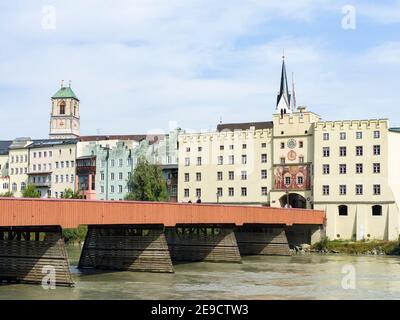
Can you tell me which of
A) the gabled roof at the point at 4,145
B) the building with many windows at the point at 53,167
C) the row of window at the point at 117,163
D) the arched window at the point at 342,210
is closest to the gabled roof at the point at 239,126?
the row of window at the point at 117,163

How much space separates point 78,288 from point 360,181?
1940 inches

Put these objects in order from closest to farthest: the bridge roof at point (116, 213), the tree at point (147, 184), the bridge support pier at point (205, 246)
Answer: the bridge roof at point (116, 213) < the bridge support pier at point (205, 246) < the tree at point (147, 184)

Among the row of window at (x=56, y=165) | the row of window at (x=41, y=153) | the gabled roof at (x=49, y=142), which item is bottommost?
the row of window at (x=56, y=165)

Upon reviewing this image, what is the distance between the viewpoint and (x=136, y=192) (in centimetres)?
9625

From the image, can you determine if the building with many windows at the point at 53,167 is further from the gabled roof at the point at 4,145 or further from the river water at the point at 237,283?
the river water at the point at 237,283

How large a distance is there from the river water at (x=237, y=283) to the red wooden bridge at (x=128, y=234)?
1.64 m

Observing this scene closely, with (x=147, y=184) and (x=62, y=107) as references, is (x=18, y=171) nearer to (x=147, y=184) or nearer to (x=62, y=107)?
(x=147, y=184)

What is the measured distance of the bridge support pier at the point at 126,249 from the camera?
53.2m

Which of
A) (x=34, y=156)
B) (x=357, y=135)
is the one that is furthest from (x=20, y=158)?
(x=357, y=135)

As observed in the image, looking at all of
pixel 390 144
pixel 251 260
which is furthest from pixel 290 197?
pixel 251 260

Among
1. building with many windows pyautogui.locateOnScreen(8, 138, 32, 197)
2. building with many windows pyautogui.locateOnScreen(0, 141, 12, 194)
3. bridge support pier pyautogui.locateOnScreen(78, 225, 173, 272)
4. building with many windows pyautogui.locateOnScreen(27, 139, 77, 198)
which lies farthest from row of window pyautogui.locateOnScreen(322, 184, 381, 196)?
building with many windows pyautogui.locateOnScreen(0, 141, 12, 194)

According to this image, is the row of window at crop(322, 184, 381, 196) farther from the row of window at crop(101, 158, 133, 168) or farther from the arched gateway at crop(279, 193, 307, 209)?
the row of window at crop(101, 158, 133, 168)

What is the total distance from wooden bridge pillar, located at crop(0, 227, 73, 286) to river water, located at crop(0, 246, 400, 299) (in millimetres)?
1008
